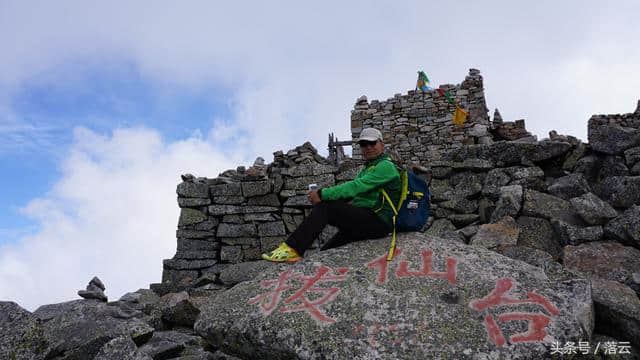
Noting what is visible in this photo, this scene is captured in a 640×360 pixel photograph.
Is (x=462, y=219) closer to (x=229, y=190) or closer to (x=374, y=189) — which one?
(x=374, y=189)

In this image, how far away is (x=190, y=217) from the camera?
861 centimetres

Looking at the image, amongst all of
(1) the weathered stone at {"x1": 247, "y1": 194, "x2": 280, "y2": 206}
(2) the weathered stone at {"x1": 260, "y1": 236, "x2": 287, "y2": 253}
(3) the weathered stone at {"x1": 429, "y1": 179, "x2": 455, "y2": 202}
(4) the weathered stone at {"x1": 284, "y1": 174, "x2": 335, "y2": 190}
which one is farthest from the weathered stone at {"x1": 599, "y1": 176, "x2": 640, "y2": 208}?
(1) the weathered stone at {"x1": 247, "y1": 194, "x2": 280, "y2": 206}

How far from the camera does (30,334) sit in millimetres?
4438

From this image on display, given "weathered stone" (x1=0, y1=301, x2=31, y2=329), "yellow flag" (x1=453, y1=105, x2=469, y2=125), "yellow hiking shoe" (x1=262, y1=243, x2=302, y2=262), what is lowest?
"weathered stone" (x1=0, y1=301, x2=31, y2=329)

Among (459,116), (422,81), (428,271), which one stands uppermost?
(422,81)

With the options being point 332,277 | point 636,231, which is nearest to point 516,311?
point 332,277

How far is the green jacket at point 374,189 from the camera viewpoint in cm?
439

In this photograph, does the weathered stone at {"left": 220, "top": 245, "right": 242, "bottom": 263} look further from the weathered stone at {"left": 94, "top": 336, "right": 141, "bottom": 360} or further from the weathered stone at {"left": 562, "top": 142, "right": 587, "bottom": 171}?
the weathered stone at {"left": 562, "top": 142, "right": 587, "bottom": 171}

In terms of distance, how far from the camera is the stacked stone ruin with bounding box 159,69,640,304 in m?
5.93

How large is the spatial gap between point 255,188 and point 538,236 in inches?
197

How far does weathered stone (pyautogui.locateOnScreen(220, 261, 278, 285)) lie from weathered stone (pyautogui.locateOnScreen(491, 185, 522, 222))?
3.88 m

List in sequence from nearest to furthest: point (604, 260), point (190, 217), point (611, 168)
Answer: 1. point (604, 260)
2. point (611, 168)
3. point (190, 217)

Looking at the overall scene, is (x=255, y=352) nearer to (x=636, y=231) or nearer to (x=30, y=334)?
(x=30, y=334)

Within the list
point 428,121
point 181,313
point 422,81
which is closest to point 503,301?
point 181,313
